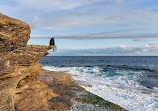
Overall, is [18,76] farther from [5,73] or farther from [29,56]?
[29,56]

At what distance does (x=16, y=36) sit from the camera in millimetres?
10094

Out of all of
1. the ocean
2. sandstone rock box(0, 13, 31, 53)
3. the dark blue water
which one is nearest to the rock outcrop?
sandstone rock box(0, 13, 31, 53)

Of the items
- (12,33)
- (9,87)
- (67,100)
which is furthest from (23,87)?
(12,33)

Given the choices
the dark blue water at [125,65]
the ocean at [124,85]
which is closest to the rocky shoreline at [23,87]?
the ocean at [124,85]

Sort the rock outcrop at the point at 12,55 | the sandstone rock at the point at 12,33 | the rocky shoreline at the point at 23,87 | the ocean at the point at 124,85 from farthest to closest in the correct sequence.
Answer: the ocean at the point at 124,85 → the sandstone rock at the point at 12,33 → the rocky shoreline at the point at 23,87 → the rock outcrop at the point at 12,55

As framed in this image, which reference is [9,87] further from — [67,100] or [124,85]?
[124,85]

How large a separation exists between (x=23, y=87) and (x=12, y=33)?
5541 mm

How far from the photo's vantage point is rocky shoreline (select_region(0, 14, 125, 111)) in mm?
8733

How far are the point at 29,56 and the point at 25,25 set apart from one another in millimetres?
2820

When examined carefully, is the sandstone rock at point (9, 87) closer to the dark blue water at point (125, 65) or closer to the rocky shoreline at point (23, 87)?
the rocky shoreline at point (23, 87)

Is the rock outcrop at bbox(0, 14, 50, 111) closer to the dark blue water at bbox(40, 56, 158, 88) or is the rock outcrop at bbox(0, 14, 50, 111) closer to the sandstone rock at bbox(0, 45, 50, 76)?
the sandstone rock at bbox(0, 45, 50, 76)

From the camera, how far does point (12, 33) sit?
9.73m

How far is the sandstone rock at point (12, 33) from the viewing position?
913cm

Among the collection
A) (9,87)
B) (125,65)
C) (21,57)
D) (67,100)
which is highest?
(21,57)
